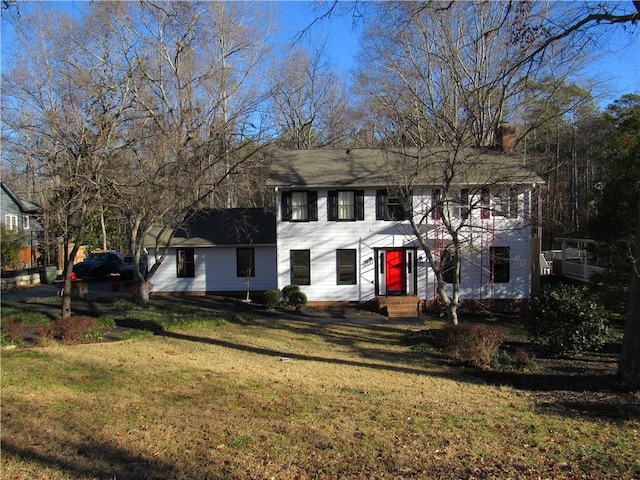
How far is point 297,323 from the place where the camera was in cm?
1792

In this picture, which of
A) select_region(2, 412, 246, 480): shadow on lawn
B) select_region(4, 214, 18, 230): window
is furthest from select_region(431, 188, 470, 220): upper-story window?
select_region(4, 214, 18, 230): window

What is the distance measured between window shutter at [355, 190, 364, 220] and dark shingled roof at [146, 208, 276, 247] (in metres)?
5.04

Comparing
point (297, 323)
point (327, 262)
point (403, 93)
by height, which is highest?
point (403, 93)

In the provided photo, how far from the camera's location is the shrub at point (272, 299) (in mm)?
21036

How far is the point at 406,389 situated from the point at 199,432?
406cm

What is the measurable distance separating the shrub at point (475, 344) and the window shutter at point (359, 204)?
34.8ft

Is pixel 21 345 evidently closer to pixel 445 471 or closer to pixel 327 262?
pixel 445 471

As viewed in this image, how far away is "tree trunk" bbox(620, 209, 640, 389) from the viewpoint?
349 inches

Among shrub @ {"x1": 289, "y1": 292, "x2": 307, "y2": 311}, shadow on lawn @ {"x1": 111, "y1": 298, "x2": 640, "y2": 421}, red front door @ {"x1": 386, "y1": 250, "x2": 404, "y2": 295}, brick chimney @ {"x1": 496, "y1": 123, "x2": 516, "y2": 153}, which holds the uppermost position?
brick chimney @ {"x1": 496, "y1": 123, "x2": 516, "y2": 153}

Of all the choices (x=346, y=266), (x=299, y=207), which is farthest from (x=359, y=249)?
(x=299, y=207)

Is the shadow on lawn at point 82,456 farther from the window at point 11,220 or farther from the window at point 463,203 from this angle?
the window at point 11,220

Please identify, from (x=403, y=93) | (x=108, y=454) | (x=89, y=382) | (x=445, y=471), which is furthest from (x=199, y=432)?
(x=403, y=93)

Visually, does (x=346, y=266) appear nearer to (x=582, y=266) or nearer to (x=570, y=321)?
(x=570, y=321)

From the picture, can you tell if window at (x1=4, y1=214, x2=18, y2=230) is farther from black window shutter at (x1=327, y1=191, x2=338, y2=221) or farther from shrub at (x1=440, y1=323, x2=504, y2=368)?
shrub at (x1=440, y1=323, x2=504, y2=368)
